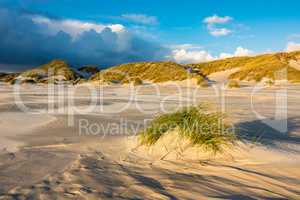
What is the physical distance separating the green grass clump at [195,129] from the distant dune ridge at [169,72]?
24.1 m

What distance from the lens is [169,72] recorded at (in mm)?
46219

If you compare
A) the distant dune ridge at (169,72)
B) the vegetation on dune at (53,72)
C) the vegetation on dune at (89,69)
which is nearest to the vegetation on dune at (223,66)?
the distant dune ridge at (169,72)

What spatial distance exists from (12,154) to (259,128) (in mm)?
4773

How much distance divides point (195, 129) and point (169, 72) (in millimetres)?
41573

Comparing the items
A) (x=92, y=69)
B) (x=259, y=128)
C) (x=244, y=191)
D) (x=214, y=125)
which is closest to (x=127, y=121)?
(x=259, y=128)

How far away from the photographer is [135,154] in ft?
16.1

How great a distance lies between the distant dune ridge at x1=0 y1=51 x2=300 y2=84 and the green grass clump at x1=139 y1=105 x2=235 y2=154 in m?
24.1

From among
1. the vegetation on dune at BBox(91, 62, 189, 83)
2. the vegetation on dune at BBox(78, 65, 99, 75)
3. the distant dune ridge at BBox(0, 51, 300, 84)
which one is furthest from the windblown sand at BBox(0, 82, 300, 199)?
the vegetation on dune at BBox(78, 65, 99, 75)

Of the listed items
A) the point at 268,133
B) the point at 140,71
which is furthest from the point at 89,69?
the point at 268,133

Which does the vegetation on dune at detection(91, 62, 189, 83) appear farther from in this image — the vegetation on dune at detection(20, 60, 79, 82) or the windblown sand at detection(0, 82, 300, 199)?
the windblown sand at detection(0, 82, 300, 199)

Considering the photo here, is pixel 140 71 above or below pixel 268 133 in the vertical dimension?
above

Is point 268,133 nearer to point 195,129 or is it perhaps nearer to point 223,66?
point 195,129

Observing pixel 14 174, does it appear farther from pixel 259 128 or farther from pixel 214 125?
pixel 259 128

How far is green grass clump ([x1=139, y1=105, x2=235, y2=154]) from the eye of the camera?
4684mm
